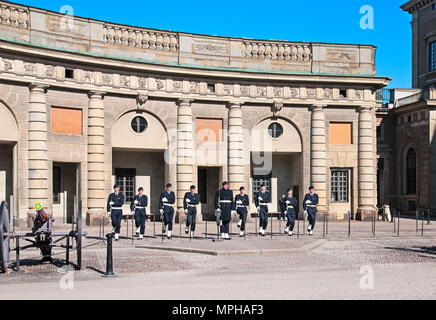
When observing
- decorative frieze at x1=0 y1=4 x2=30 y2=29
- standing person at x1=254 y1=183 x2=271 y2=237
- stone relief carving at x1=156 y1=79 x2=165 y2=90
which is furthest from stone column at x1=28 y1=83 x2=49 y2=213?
standing person at x1=254 y1=183 x2=271 y2=237

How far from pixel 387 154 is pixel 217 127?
1596 cm

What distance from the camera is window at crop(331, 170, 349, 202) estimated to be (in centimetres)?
2922

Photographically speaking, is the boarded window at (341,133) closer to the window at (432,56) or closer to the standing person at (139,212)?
the standing person at (139,212)

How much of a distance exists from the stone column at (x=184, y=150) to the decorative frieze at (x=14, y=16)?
26.3 ft

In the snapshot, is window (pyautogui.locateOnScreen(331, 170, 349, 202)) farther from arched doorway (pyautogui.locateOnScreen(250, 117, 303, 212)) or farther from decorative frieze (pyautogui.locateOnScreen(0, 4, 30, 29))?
decorative frieze (pyautogui.locateOnScreen(0, 4, 30, 29))

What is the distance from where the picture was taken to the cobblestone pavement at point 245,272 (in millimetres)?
9781

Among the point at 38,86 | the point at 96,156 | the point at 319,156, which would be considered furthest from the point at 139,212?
the point at 319,156

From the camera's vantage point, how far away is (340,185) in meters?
29.3

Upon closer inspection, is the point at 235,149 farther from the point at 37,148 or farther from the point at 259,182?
the point at 37,148

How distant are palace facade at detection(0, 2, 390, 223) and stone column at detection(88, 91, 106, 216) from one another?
5cm

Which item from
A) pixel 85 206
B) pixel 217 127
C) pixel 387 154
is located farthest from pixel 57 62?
pixel 387 154

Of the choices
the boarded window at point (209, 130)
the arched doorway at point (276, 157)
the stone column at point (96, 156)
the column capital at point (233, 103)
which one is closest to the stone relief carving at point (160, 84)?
the boarded window at point (209, 130)

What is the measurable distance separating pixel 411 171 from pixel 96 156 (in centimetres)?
2216
